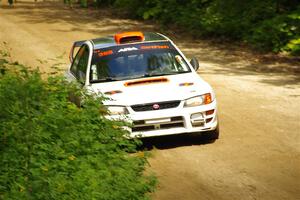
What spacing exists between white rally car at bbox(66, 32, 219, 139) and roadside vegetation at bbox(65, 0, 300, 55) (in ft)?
25.1

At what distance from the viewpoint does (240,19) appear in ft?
76.7

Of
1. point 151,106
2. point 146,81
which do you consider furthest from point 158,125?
point 146,81

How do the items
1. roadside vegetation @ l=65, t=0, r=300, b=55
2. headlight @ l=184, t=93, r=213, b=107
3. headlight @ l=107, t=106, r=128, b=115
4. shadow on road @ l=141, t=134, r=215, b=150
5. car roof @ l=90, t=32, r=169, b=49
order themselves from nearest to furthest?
headlight @ l=107, t=106, r=128, b=115
headlight @ l=184, t=93, r=213, b=107
shadow on road @ l=141, t=134, r=215, b=150
car roof @ l=90, t=32, r=169, b=49
roadside vegetation @ l=65, t=0, r=300, b=55

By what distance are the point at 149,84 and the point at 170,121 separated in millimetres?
770

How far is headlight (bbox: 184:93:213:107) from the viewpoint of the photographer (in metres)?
10.1

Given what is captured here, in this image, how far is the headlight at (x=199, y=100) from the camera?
33.2 feet

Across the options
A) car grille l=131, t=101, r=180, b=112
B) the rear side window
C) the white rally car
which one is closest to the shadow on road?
the white rally car

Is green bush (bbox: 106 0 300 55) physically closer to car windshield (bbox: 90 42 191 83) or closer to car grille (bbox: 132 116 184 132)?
car windshield (bbox: 90 42 191 83)

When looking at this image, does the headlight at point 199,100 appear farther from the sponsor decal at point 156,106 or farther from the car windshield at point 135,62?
the car windshield at point 135,62

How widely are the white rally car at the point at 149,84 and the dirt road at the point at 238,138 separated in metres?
0.45

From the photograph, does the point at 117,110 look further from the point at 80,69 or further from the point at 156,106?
the point at 80,69

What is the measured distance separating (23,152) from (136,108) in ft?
10.1

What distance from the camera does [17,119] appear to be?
7.90 metres

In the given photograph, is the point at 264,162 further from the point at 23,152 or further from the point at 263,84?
the point at 263,84
